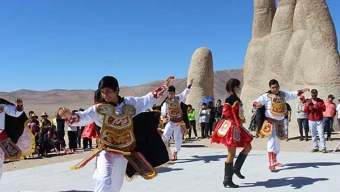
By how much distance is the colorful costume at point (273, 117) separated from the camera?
7.45 metres

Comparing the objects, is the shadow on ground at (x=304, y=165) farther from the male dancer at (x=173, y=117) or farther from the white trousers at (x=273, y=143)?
the male dancer at (x=173, y=117)

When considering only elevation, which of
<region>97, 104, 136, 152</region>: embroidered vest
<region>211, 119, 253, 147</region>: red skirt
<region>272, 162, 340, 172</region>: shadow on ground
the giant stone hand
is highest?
the giant stone hand

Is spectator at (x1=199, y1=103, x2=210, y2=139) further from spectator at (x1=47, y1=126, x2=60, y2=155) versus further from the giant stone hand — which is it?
spectator at (x1=47, y1=126, x2=60, y2=155)

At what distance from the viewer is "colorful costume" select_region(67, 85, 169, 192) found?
4184 millimetres

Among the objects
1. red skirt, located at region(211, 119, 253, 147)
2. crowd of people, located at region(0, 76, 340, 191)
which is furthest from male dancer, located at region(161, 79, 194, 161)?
red skirt, located at region(211, 119, 253, 147)

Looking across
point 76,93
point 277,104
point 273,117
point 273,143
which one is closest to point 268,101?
point 277,104

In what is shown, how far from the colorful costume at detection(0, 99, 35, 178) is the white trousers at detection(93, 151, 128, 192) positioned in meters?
2.14

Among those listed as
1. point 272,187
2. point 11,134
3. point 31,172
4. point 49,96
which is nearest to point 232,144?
point 272,187

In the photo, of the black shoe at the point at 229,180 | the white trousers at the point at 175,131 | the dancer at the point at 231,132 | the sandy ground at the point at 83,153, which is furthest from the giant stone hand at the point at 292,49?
the black shoe at the point at 229,180

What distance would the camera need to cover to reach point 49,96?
13538 centimetres

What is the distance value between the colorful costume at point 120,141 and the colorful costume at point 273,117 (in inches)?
134

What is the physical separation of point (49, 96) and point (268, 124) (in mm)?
135659

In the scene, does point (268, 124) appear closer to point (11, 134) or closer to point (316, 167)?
point (316, 167)

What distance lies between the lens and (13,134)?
19.9 ft
